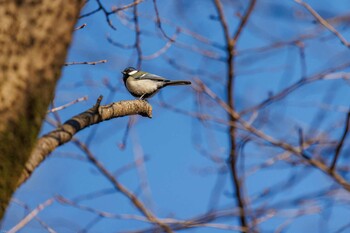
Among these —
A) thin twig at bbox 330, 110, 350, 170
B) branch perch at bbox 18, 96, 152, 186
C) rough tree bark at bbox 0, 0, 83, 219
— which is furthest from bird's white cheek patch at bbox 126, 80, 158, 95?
rough tree bark at bbox 0, 0, 83, 219

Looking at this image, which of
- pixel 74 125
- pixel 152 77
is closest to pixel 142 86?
pixel 152 77

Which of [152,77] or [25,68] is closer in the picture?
[25,68]

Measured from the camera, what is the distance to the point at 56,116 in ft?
11.7

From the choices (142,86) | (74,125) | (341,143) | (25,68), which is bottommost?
(25,68)

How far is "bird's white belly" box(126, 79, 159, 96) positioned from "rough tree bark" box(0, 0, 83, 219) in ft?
11.3

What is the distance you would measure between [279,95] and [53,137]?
6.16ft

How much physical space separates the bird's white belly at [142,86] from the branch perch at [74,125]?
83.3 inches

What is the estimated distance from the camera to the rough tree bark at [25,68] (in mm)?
1230

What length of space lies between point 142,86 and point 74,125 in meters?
3.02

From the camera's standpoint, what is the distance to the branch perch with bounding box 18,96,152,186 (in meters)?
1.53

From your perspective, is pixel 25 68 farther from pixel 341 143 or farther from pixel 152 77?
pixel 152 77

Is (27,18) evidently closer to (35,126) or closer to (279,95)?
(35,126)

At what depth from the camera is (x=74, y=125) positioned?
71.6 inches

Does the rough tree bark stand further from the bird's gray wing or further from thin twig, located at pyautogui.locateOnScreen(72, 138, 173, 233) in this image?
the bird's gray wing
